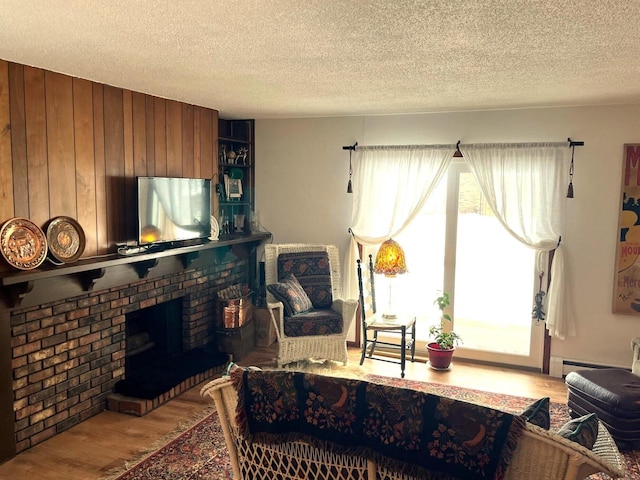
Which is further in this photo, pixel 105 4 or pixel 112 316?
pixel 112 316

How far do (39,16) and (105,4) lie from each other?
378 mm

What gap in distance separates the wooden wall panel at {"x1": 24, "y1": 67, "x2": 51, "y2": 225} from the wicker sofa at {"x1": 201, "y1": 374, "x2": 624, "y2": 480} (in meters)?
1.82

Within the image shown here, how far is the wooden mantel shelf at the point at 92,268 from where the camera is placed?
311cm

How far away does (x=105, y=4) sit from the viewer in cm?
213

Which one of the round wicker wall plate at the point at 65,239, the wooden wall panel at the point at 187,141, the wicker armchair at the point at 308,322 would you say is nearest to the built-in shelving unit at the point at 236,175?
the wooden wall panel at the point at 187,141

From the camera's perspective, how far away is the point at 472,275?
5125 mm

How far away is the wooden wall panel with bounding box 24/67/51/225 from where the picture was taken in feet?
10.9

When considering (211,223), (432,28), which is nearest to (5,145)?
(211,223)

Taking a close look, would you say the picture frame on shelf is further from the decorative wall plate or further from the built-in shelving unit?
the decorative wall plate

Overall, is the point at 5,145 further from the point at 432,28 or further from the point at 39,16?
the point at 432,28

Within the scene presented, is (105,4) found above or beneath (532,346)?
above

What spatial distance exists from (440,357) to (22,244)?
349 centimetres

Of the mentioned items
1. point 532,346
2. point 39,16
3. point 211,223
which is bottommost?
point 532,346

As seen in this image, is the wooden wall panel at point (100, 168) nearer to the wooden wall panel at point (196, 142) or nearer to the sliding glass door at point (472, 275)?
the wooden wall panel at point (196, 142)
